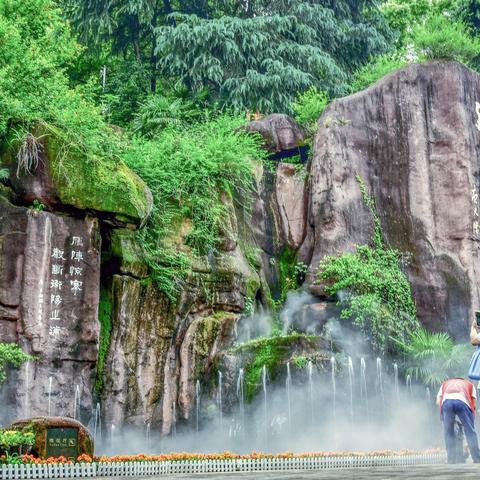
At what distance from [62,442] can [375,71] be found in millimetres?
16795

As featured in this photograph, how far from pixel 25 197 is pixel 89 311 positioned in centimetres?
232

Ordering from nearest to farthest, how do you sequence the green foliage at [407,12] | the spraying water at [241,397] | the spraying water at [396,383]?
the spraying water at [241,397] → the spraying water at [396,383] → the green foliage at [407,12]

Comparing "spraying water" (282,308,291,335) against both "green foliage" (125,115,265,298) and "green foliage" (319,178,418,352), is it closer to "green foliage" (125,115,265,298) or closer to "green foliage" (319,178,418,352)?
"green foliage" (319,178,418,352)

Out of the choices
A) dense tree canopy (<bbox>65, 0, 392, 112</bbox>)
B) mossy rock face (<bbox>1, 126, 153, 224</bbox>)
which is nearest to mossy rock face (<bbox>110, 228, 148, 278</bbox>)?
mossy rock face (<bbox>1, 126, 153, 224</bbox>)

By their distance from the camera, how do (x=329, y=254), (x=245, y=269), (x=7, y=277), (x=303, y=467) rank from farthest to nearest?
(x=329, y=254), (x=245, y=269), (x=7, y=277), (x=303, y=467)

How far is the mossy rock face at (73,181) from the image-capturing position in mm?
14906

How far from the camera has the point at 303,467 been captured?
1070 cm

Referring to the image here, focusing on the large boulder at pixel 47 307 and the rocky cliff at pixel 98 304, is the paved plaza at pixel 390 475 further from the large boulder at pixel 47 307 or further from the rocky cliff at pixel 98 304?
the rocky cliff at pixel 98 304

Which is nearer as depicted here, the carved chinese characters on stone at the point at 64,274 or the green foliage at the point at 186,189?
the carved chinese characters on stone at the point at 64,274

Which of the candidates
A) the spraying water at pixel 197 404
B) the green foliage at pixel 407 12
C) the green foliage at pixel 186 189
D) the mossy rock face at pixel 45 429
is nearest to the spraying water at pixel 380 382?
the spraying water at pixel 197 404

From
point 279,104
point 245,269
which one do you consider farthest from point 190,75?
point 245,269

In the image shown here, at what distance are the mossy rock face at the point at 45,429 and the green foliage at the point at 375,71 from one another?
14291 mm

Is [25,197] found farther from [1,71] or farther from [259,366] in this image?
[259,366]

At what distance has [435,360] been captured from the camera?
17.6 meters
